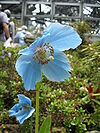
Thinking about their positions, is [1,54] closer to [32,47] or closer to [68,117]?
[68,117]

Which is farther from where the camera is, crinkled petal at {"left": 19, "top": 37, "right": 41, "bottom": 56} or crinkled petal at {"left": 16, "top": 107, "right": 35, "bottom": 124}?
crinkled petal at {"left": 16, "top": 107, "right": 35, "bottom": 124}

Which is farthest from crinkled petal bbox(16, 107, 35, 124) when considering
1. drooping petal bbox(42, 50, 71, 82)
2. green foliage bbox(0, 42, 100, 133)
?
green foliage bbox(0, 42, 100, 133)

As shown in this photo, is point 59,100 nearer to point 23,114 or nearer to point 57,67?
point 23,114

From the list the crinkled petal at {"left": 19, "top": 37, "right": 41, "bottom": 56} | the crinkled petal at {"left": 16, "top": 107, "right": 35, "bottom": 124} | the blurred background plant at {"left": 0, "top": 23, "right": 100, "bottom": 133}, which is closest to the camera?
the crinkled petal at {"left": 19, "top": 37, "right": 41, "bottom": 56}

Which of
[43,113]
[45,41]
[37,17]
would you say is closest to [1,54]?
[43,113]

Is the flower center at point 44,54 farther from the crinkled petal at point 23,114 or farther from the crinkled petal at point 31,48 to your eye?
the crinkled petal at point 23,114

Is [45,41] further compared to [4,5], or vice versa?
[4,5]

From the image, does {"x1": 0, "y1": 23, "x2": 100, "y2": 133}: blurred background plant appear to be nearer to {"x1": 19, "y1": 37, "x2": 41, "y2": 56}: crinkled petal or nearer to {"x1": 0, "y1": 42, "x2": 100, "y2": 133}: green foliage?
{"x1": 0, "y1": 42, "x2": 100, "y2": 133}: green foliage

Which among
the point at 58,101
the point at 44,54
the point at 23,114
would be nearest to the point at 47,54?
the point at 44,54
